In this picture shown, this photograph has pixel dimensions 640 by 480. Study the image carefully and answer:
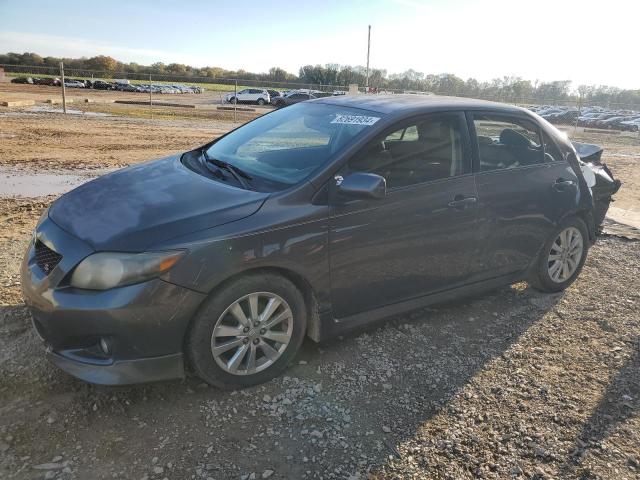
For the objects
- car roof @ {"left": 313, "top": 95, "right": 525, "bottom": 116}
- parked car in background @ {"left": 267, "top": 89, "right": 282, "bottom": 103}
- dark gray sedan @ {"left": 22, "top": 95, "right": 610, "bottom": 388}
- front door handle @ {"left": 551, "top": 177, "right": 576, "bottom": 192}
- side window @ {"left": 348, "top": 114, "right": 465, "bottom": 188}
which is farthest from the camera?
parked car in background @ {"left": 267, "top": 89, "right": 282, "bottom": 103}

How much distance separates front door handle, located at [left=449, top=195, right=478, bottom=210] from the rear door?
0.32 feet

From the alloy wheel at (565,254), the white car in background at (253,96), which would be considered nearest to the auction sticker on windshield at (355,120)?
the alloy wheel at (565,254)

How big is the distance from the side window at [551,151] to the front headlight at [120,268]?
3.42 meters

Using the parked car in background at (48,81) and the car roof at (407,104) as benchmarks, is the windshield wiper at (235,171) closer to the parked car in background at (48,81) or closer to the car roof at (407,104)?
the car roof at (407,104)

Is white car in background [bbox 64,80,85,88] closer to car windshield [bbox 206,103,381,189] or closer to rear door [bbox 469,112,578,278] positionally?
car windshield [bbox 206,103,381,189]

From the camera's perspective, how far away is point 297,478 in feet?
7.94

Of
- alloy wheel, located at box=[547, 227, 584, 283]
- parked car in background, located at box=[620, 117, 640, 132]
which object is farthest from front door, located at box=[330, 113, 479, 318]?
parked car in background, located at box=[620, 117, 640, 132]

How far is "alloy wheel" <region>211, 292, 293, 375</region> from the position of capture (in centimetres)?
286

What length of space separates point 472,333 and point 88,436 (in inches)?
110

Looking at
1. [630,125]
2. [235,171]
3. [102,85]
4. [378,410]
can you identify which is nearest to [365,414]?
[378,410]

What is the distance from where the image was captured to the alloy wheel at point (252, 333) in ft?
9.37

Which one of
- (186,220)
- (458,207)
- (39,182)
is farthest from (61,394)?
(39,182)

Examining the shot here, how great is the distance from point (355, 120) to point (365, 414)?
1969 millimetres

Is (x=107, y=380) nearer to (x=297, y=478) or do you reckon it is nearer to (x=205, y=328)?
(x=205, y=328)
